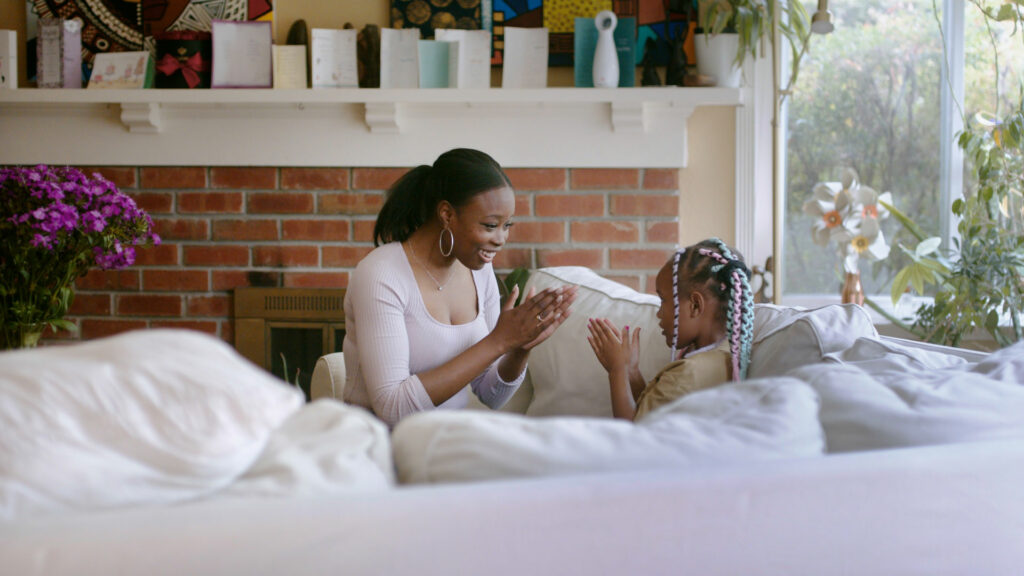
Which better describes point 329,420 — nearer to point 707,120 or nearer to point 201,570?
point 201,570

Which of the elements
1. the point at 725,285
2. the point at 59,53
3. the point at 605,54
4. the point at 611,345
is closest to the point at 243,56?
the point at 59,53

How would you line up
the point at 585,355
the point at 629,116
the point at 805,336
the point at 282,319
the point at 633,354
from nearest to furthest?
the point at 805,336 < the point at 633,354 < the point at 585,355 < the point at 629,116 < the point at 282,319

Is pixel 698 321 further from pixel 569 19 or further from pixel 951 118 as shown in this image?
pixel 951 118

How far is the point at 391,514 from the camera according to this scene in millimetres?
707

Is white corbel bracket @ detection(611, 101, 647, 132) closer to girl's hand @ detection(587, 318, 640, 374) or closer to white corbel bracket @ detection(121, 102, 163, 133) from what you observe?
girl's hand @ detection(587, 318, 640, 374)

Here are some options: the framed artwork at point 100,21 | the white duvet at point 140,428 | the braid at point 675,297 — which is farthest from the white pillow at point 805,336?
the framed artwork at point 100,21

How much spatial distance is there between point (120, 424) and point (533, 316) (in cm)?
104

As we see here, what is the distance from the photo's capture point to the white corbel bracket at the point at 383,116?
9.18ft

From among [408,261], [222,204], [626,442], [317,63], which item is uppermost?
[317,63]

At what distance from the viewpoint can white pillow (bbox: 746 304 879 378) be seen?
1.42 m

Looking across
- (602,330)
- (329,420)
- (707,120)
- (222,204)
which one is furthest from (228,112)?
(329,420)

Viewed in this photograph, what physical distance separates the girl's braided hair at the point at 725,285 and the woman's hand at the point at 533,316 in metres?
0.21

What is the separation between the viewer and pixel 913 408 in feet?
2.97

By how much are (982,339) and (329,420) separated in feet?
9.00
